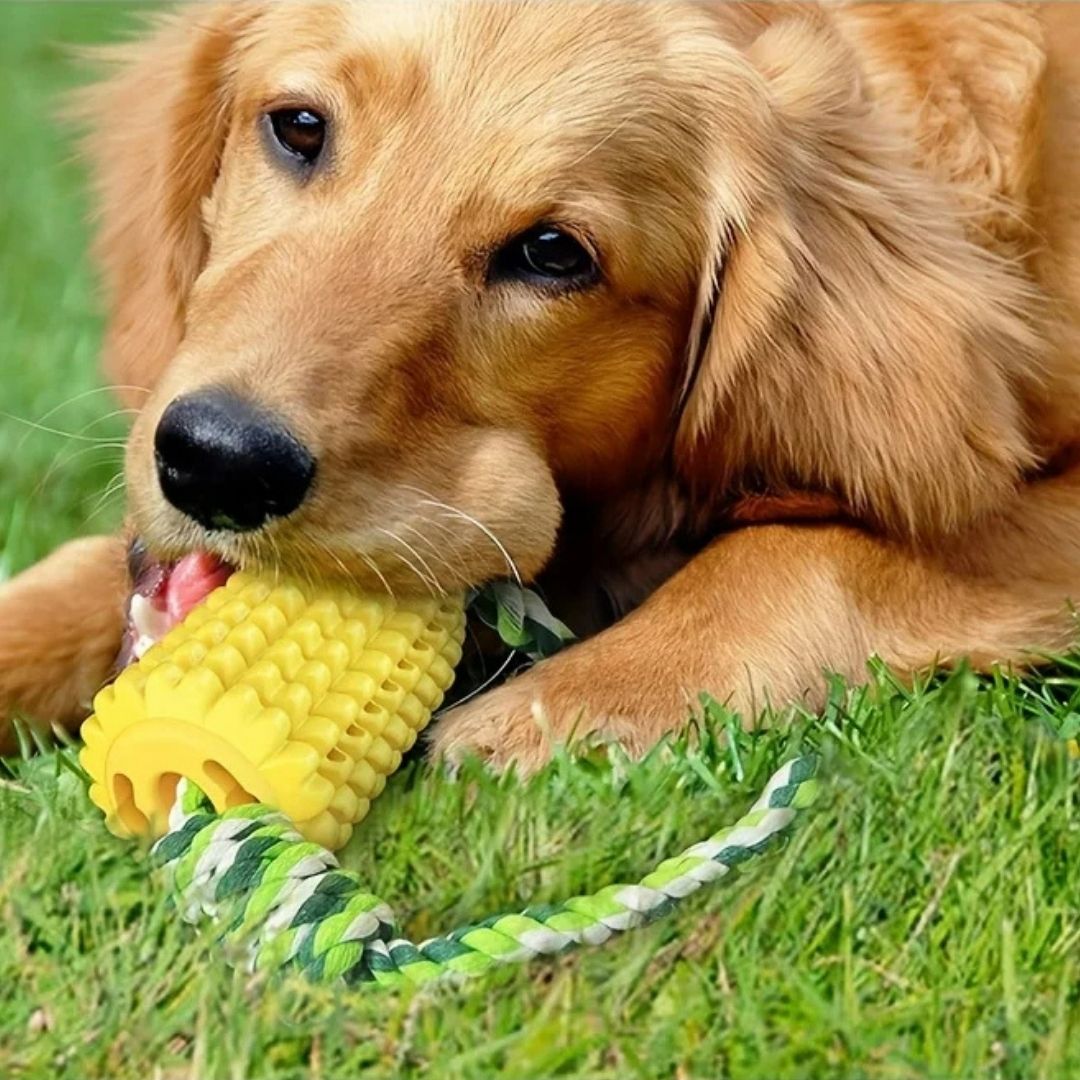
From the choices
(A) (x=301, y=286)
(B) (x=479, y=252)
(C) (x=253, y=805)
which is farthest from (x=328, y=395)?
(C) (x=253, y=805)

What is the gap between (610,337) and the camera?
2670 mm

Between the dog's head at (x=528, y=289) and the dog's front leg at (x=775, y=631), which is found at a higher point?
the dog's head at (x=528, y=289)

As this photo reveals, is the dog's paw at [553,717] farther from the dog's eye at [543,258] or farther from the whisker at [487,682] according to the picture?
the dog's eye at [543,258]

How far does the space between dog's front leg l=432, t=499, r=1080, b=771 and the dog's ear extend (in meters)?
0.98

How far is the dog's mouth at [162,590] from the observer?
2465 millimetres

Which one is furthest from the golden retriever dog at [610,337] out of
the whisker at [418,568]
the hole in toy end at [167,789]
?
the hole in toy end at [167,789]

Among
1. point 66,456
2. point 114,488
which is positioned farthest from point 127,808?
point 66,456

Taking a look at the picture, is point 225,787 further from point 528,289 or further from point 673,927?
point 528,289

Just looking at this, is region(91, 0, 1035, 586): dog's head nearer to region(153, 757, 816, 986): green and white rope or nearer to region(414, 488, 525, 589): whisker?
region(414, 488, 525, 589): whisker

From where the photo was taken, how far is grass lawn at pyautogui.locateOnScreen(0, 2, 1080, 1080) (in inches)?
71.1

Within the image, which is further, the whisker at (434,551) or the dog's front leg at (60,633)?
the dog's front leg at (60,633)

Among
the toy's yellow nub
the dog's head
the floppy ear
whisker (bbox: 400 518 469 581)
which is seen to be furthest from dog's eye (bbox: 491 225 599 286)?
the toy's yellow nub

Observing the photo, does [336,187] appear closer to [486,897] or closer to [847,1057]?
[486,897]

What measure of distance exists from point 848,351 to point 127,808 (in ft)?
4.19
